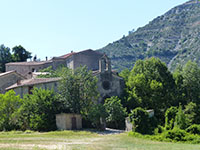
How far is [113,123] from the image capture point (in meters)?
41.7

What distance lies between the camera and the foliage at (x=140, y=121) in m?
33.7

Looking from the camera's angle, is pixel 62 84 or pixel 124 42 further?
pixel 124 42

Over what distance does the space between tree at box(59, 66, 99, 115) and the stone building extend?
21684 mm

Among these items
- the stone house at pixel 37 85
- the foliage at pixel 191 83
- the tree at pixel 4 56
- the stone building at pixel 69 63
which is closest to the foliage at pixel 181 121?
the foliage at pixel 191 83

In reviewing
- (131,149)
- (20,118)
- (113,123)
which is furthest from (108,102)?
(131,149)

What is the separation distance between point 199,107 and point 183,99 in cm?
407

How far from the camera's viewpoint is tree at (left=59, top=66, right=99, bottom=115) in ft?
129

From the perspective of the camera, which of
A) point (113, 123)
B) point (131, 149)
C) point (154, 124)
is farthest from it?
point (113, 123)

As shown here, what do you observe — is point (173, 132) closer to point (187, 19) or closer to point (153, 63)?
point (153, 63)

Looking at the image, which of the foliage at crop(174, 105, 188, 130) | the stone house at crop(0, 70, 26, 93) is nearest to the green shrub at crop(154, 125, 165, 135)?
the foliage at crop(174, 105, 188, 130)

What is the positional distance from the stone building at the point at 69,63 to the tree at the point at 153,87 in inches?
630

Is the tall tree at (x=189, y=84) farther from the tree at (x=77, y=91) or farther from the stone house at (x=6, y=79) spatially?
the stone house at (x=6, y=79)

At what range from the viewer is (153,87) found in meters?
44.9

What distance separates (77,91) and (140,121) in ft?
32.9
